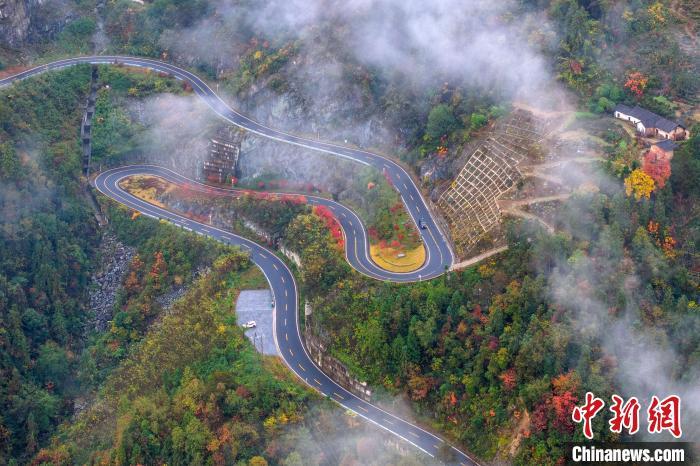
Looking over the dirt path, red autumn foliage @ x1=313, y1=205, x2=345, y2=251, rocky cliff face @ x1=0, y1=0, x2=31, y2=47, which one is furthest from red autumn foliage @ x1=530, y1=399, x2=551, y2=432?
rocky cliff face @ x1=0, y1=0, x2=31, y2=47

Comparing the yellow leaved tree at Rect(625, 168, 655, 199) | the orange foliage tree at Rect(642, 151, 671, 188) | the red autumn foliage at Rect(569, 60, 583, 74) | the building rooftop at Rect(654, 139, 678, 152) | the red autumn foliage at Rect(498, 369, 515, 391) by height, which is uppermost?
the red autumn foliage at Rect(569, 60, 583, 74)

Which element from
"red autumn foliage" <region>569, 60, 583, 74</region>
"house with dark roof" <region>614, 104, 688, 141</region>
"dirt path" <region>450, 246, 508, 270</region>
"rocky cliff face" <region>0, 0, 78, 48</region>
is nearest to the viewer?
"dirt path" <region>450, 246, 508, 270</region>

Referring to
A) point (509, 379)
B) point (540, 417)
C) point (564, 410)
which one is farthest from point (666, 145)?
point (540, 417)

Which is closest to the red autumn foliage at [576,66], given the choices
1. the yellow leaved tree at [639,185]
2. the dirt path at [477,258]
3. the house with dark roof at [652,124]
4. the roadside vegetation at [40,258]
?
the house with dark roof at [652,124]

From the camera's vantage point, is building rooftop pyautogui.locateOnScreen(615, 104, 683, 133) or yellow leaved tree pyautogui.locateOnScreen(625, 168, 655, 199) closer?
yellow leaved tree pyautogui.locateOnScreen(625, 168, 655, 199)

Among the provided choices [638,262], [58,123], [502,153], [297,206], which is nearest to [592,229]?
[638,262]

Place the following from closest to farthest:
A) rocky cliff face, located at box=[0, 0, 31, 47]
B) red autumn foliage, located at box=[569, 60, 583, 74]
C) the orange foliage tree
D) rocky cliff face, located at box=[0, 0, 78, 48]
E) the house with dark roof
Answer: the orange foliage tree → the house with dark roof → red autumn foliage, located at box=[569, 60, 583, 74] → rocky cliff face, located at box=[0, 0, 31, 47] → rocky cliff face, located at box=[0, 0, 78, 48]

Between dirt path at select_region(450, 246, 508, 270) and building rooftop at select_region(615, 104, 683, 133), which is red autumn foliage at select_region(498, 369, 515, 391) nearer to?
dirt path at select_region(450, 246, 508, 270)
